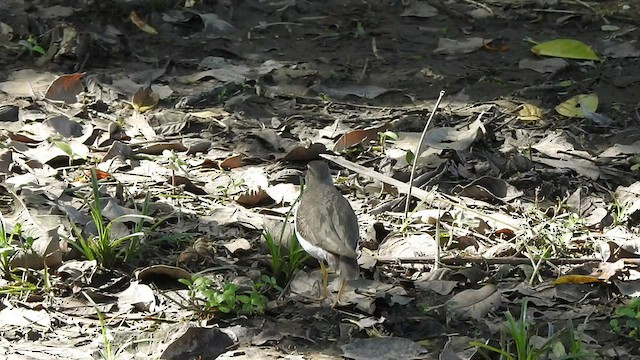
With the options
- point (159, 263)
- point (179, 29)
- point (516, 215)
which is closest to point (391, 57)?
point (179, 29)

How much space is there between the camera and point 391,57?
6484 mm

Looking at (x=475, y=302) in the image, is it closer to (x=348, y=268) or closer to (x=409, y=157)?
(x=348, y=268)

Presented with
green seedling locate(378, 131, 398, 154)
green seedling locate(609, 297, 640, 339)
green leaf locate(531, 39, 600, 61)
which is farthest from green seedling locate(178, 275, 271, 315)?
green leaf locate(531, 39, 600, 61)

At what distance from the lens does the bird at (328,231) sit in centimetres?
362

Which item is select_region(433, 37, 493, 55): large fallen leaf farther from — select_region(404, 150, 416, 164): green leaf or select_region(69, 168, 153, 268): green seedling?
select_region(69, 168, 153, 268): green seedling

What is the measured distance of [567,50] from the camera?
6418 millimetres

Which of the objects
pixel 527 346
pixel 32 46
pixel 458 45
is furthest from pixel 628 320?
pixel 32 46

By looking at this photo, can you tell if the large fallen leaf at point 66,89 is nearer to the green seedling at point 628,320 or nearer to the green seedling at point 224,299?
the green seedling at point 224,299

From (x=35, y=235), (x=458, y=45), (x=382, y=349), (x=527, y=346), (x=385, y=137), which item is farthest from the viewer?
(x=458, y=45)

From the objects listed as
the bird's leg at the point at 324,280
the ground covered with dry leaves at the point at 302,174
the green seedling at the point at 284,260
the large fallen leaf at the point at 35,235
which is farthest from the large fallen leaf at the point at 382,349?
the large fallen leaf at the point at 35,235

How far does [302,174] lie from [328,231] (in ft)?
4.02

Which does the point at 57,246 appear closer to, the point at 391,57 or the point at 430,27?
the point at 391,57

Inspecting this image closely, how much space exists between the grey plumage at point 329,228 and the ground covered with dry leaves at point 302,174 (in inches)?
Result: 6.4

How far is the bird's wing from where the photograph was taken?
3664mm
